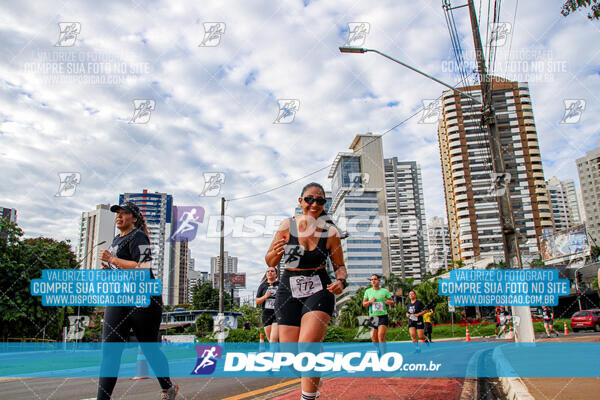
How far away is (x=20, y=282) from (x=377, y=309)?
23.7 metres

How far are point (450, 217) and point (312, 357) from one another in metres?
140

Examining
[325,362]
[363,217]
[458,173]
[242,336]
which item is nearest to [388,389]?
[325,362]

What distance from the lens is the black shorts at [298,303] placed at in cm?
335

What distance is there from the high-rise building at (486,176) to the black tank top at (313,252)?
347ft

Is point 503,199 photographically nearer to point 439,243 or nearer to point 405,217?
point 439,243

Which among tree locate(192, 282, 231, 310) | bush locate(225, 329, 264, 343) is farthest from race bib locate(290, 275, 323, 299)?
tree locate(192, 282, 231, 310)

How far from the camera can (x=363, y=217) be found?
14725 centimetres

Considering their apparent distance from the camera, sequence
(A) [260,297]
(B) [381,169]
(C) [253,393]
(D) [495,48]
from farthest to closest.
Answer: (B) [381,169] → (D) [495,48] → (A) [260,297] → (C) [253,393]

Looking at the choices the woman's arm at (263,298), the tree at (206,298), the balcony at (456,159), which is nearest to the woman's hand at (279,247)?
the woman's arm at (263,298)

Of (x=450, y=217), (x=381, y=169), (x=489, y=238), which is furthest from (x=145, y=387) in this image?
(x=381, y=169)

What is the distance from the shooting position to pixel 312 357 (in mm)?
3072

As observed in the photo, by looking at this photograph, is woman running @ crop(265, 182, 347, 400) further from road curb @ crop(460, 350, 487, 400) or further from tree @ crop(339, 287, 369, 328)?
tree @ crop(339, 287, 369, 328)

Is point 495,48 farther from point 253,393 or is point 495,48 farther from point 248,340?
point 248,340

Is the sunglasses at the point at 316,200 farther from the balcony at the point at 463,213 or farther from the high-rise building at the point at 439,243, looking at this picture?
the high-rise building at the point at 439,243
